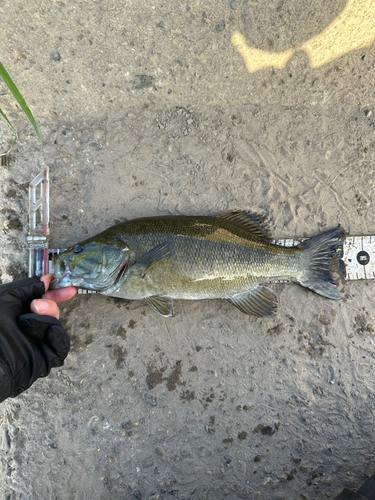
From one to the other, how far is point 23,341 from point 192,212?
1.95m

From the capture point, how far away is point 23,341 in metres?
2.54

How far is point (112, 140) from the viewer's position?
341 centimetres

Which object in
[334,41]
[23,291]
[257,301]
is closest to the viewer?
[23,291]

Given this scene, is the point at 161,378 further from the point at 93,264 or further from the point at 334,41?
the point at 334,41

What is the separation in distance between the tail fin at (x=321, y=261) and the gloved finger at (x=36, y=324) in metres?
2.35

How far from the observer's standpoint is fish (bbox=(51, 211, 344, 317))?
295cm

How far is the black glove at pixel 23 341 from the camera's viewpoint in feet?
8.05

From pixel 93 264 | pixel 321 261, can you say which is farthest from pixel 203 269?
pixel 321 261

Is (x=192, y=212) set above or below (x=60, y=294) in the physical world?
above

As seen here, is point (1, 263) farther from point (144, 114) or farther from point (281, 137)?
point (281, 137)

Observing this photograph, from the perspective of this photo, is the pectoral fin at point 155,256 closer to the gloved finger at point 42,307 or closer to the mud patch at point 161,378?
the gloved finger at point 42,307

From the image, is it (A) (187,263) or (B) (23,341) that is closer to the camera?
(B) (23,341)

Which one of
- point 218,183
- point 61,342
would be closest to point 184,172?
point 218,183

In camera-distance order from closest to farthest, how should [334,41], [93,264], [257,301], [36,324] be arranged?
1. [36,324]
2. [93,264]
3. [257,301]
4. [334,41]
